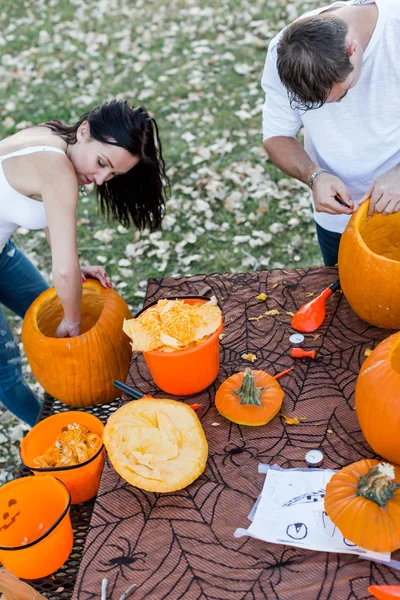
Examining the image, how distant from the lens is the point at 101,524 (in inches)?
57.8

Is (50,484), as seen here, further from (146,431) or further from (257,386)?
(257,386)

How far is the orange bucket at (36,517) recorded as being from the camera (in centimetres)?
154

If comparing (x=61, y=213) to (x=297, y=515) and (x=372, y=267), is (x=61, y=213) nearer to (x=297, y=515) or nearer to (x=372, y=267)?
(x=372, y=267)

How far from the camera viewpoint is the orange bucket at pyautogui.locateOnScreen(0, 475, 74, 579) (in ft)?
5.06

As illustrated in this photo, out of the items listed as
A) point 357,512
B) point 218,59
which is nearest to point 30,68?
point 218,59

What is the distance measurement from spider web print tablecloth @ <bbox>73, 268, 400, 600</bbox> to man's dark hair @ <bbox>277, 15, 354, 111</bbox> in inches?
27.8

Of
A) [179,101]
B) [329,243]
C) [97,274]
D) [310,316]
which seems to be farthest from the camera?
[179,101]

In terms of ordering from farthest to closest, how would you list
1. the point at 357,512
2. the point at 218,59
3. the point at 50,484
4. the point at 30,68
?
the point at 30,68
the point at 218,59
the point at 50,484
the point at 357,512

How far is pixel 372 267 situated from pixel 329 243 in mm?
785

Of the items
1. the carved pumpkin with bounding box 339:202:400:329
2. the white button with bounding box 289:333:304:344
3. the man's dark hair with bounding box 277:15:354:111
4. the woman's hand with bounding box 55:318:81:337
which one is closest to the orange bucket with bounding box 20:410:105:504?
the woman's hand with bounding box 55:318:81:337

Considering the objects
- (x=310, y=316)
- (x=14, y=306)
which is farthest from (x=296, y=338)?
(x=14, y=306)

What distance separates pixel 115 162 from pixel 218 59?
4103mm

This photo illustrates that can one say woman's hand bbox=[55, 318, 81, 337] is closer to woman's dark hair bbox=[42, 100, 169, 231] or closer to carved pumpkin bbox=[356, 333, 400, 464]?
woman's dark hair bbox=[42, 100, 169, 231]

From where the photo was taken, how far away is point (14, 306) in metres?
2.58
